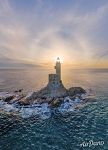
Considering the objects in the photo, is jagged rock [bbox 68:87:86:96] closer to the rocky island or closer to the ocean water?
the rocky island

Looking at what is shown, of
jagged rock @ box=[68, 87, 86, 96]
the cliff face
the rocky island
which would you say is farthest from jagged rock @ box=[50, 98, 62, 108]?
jagged rock @ box=[68, 87, 86, 96]

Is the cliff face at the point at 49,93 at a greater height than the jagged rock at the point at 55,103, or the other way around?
the cliff face at the point at 49,93

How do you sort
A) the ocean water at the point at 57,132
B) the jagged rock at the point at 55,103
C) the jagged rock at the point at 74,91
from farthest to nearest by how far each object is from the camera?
the jagged rock at the point at 74,91
the jagged rock at the point at 55,103
the ocean water at the point at 57,132

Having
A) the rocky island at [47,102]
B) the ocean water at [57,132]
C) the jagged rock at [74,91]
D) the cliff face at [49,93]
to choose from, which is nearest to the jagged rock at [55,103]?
the rocky island at [47,102]

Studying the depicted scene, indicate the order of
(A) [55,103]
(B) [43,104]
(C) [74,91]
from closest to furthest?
(A) [55,103], (B) [43,104], (C) [74,91]

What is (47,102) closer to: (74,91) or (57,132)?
(74,91)

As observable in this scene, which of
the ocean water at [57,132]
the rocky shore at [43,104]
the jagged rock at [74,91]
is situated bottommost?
the ocean water at [57,132]

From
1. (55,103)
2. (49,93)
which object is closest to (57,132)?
(55,103)

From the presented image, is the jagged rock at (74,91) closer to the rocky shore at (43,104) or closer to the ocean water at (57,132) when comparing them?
the rocky shore at (43,104)
